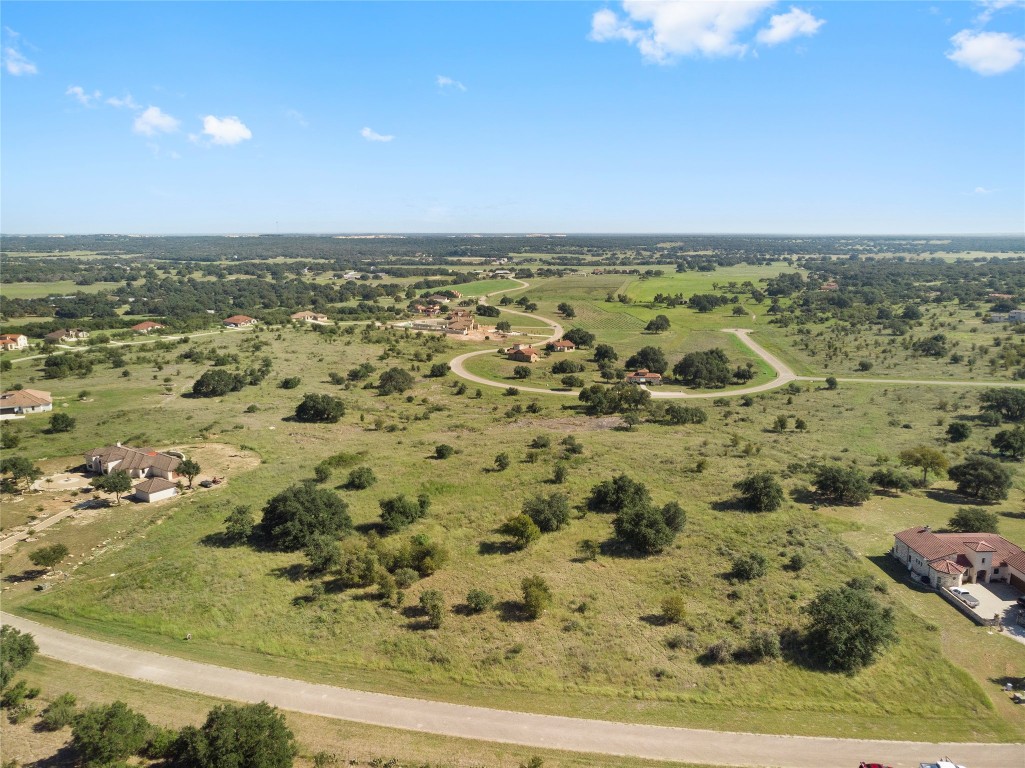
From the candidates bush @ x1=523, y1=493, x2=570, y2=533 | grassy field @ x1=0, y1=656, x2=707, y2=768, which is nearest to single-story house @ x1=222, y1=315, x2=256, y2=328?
bush @ x1=523, y1=493, x2=570, y2=533


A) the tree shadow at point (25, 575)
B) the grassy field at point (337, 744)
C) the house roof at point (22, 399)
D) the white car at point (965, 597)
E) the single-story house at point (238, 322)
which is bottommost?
the grassy field at point (337, 744)

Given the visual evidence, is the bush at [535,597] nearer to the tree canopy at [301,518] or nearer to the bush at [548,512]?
the bush at [548,512]

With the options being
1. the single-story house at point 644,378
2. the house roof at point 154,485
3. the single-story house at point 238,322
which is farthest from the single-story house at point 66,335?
the single-story house at point 644,378

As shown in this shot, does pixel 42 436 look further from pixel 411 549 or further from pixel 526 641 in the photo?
pixel 526 641

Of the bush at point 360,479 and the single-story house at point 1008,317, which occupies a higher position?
the single-story house at point 1008,317

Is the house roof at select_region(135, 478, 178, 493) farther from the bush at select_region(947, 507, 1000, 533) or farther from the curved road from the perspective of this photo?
the bush at select_region(947, 507, 1000, 533)

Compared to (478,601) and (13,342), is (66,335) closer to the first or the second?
(13,342)

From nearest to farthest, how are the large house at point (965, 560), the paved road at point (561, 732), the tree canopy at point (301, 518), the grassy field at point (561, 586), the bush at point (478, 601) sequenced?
the paved road at point (561, 732)
the grassy field at point (561, 586)
the bush at point (478, 601)
the large house at point (965, 560)
the tree canopy at point (301, 518)

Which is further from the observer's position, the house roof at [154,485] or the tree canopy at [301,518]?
the house roof at [154,485]
